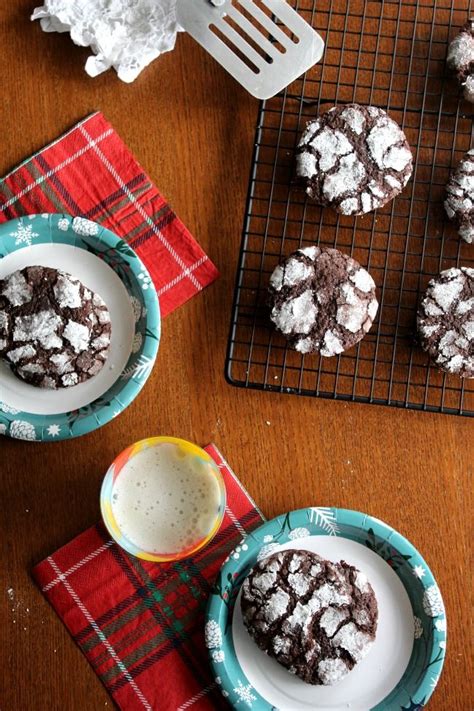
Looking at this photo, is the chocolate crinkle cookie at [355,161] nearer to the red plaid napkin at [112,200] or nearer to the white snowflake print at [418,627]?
the red plaid napkin at [112,200]

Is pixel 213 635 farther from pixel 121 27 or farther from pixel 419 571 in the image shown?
pixel 121 27

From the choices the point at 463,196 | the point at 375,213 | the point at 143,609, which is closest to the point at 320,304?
the point at 375,213

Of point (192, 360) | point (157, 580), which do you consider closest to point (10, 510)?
point (157, 580)

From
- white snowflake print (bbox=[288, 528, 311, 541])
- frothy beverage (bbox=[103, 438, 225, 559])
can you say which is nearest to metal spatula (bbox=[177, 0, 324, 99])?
frothy beverage (bbox=[103, 438, 225, 559])

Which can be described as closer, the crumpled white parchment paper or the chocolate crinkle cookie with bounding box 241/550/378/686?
the chocolate crinkle cookie with bounding box 241/550/378/686

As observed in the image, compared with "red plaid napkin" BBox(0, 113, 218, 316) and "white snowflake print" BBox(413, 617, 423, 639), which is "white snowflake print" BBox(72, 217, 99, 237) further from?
"white snowflake print" BBox(413, 617, 423, 639)

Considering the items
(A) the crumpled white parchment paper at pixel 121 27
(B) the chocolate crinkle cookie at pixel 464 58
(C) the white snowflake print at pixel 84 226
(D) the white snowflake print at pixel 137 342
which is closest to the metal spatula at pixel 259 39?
(A) the crumpled white parchment paper at pixel 121 27
